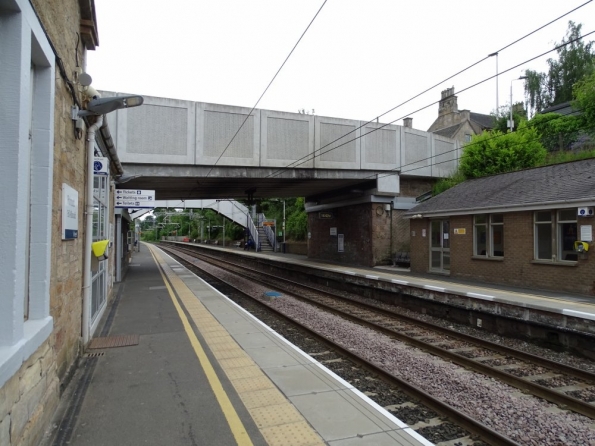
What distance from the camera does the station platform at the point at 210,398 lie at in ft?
12.4

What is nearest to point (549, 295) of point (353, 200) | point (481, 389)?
point (481, 389)

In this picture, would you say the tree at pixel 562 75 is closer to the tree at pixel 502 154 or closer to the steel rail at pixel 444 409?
the tree at pixel 502 154

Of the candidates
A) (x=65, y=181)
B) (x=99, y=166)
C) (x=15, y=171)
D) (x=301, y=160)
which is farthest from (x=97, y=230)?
(x=301, y=160)

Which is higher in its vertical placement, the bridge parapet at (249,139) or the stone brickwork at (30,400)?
the bridge parapet at (249,139)

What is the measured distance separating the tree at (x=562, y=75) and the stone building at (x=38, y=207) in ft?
139

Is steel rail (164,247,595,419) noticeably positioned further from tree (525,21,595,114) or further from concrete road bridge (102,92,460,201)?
tree (525,21,595,114)

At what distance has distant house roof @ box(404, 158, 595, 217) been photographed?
1233 centimetres

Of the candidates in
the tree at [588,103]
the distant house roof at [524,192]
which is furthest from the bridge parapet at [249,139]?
the tree at [588,103]

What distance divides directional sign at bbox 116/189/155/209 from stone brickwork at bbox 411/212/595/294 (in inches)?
476

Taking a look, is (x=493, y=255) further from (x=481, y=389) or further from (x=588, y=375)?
(x=481, y=389)

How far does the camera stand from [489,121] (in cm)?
5484

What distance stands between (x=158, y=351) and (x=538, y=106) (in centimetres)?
5002

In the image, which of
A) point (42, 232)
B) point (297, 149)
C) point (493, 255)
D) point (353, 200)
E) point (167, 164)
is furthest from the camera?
point (353, 200)

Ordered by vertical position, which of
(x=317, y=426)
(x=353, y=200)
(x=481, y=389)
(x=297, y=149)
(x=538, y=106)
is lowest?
(x=481, y=389)
